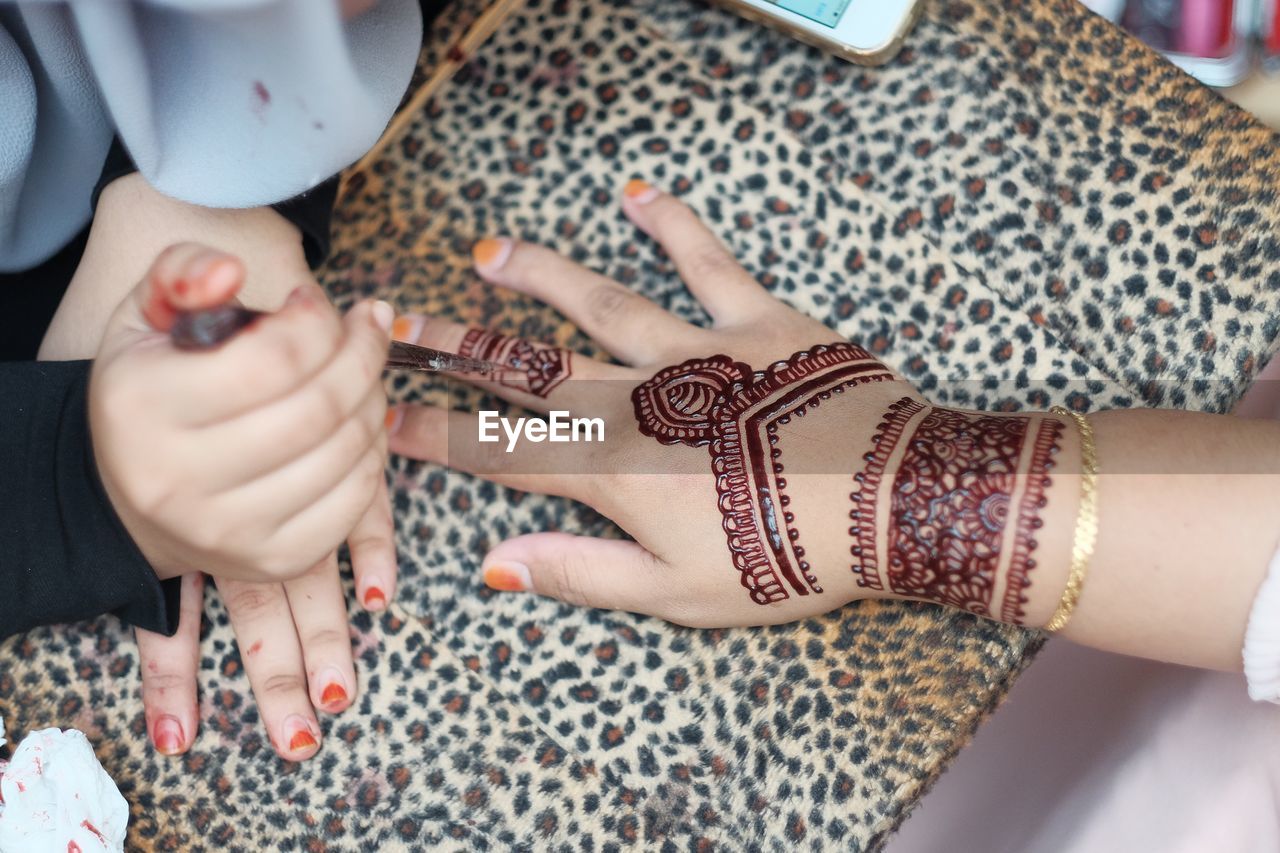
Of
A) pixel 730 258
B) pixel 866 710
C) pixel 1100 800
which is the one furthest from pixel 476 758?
pixel 1100 800

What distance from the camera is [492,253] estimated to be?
0.92m

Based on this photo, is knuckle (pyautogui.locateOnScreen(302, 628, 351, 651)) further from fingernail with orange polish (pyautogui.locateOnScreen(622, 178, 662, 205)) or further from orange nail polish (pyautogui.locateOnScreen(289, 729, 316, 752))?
fingernail with orange polish (pyautogui.locateOnScreen(622, 178, 662, 205))

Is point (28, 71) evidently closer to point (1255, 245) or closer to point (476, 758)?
point (476, 758)

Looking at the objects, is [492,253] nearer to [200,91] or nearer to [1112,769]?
[200,91]

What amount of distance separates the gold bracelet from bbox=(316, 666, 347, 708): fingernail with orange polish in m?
0.57

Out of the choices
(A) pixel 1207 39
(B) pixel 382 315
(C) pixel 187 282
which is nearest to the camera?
(C) pixel 187 282

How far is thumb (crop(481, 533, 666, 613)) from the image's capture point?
31.2 inches

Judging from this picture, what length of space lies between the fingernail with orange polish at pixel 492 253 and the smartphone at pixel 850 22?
335 mm

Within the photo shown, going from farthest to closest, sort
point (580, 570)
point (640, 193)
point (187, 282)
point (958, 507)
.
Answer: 1. point (640, 193)
2. point (580, 570)
3. point (958, 507)
4. point (187, 282)

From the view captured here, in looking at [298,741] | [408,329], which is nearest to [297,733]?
[298,741]

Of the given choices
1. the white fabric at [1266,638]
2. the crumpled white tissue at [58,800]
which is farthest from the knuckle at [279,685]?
the white fabric at [1266,638]

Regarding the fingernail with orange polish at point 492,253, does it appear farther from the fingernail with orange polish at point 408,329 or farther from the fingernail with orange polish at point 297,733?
the fingernail with orange polish at point 297,733

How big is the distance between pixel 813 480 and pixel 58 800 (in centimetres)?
65

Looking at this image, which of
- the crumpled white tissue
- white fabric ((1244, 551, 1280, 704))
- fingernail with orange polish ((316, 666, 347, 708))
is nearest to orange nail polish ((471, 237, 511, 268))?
fingernail with orange polish ((316, 666, 347, 708))
